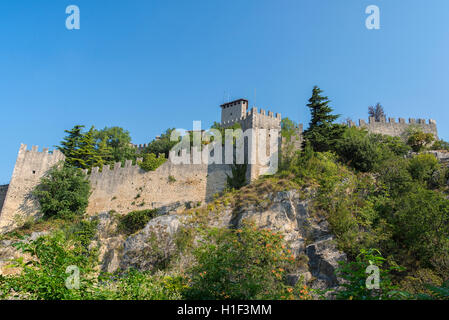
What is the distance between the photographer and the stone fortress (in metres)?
24.7

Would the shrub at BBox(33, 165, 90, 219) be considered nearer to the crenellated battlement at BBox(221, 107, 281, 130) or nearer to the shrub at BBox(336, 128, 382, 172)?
the crenellated battlement at BBox(221, 107, 281, 130)

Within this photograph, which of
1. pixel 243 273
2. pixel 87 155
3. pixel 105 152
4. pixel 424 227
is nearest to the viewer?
pixel 243 273

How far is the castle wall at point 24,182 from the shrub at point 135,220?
853 centimetres

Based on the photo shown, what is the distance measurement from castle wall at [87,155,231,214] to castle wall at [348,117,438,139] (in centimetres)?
1322

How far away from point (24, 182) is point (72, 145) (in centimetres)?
774

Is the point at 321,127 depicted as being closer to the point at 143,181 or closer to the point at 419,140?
the point at 419,140

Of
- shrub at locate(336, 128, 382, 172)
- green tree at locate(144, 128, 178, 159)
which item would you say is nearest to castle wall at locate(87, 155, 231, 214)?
shrub at locate(336, 128, 382, 172)

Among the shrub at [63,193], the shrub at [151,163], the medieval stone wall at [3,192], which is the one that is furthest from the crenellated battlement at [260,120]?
the medieval stone wall at [3,192]

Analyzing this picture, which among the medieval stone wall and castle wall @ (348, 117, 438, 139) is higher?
castle wall @ (348, 117, 438, 139)

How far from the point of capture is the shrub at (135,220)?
79.1ft

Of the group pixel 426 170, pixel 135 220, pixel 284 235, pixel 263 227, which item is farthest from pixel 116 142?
pixel 426 170

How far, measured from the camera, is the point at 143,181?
26672 millimetres

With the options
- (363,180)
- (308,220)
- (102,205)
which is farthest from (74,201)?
(363,180)

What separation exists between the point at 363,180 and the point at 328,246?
235 inches
